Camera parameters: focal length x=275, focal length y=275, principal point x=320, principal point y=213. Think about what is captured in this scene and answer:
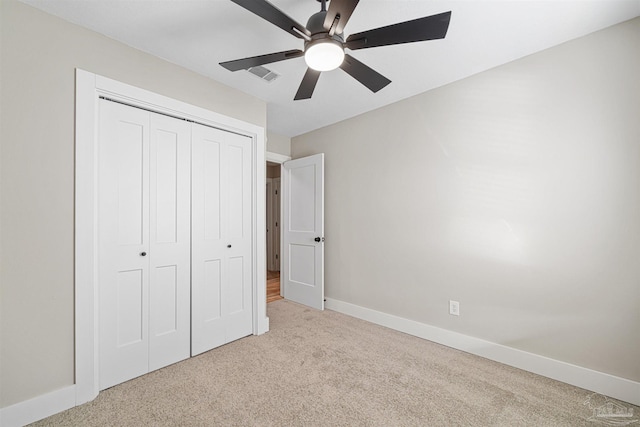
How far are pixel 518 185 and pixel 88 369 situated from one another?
348cm

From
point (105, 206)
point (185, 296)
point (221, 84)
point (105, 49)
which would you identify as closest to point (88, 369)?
point (185, 296)

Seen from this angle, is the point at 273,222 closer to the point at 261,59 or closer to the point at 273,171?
the point at 273,171

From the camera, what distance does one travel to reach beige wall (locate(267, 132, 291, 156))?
4.07 meters

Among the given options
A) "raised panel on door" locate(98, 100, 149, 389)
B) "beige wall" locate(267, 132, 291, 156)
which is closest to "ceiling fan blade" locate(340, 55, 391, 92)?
"raised panel on door" locate(98, 100, 149, 389)

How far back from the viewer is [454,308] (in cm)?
264

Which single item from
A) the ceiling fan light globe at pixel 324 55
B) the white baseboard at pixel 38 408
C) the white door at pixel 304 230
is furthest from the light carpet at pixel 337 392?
the ceiling fan light globe at pixel 324 55

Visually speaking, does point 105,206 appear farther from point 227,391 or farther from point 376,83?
point 376,83

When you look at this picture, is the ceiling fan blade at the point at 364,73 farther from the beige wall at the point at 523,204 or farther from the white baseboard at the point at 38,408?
the white baseboard at the point at 38,408

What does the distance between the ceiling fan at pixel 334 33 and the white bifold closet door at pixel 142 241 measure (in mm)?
1032

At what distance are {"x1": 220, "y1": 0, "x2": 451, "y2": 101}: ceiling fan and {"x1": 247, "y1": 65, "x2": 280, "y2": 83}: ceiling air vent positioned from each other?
74cm

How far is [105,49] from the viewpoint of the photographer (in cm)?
199

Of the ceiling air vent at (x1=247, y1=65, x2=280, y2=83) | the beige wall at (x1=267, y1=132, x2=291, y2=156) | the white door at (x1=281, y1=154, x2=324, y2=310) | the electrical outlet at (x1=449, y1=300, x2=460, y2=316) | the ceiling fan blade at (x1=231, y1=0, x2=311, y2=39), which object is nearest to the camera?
the ceiling fan blade at (x1=231, y1=0, x2=311, y2=39)

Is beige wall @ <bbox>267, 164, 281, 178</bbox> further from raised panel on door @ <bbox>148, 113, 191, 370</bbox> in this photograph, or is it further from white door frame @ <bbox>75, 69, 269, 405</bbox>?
white door frame @ <bbox>75, 69, 269, 405</bbox>

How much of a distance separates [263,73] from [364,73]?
3.67 feet
